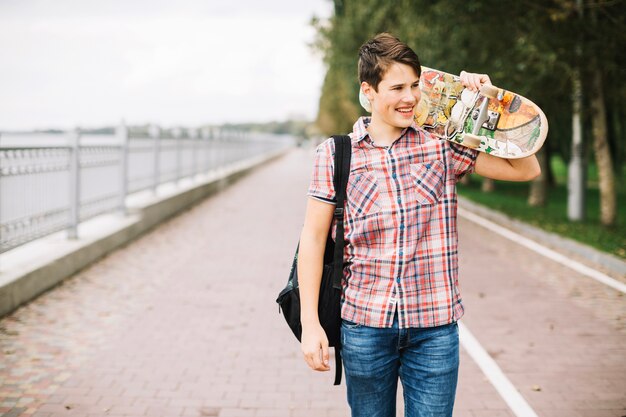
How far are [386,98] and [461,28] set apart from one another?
484 inches

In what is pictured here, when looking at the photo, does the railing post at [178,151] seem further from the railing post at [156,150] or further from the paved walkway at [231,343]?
the paved walkway at [231,343]

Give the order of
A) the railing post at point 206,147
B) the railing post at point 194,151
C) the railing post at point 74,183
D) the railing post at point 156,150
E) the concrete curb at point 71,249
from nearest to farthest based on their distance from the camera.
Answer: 1. the concrete curb at point 71,249
2. the railing post at point 74,183
3. the railing post at point 156,150
4. the railing post at point 194,151
5. the railing post at point 206,147

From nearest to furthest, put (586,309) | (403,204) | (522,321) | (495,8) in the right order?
(403,204), (522,321), (586,309), (495,8)

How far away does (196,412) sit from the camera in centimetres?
431

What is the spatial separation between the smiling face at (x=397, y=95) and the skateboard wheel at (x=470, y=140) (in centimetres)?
21

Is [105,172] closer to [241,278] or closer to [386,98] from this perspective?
[241,278]

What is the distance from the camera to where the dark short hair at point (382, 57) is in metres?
2.29

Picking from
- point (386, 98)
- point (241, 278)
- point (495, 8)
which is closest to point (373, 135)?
point (386, 98)

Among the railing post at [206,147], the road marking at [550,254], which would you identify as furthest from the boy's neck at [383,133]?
the railing post at [206,147]

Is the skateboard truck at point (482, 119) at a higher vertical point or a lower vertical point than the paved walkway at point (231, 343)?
higher

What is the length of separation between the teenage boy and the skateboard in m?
0.05

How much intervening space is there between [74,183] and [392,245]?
7253mm

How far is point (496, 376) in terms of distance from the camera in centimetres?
497

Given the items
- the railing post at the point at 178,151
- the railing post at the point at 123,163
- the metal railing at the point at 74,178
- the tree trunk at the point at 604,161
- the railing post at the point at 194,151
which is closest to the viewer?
the metal railing at the point at 74,178
